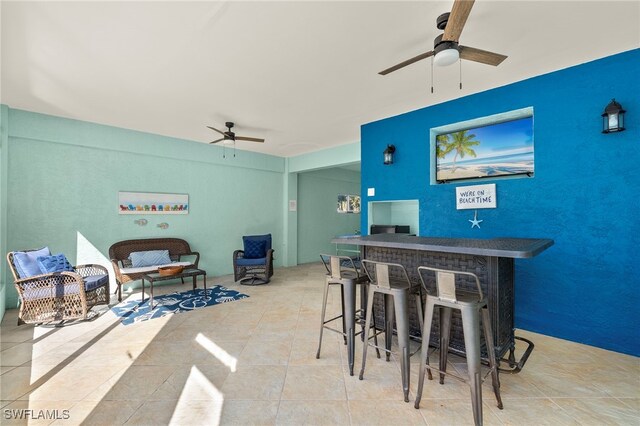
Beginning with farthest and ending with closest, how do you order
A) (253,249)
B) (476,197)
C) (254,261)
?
(253,249)
(254,261)
(476,197)

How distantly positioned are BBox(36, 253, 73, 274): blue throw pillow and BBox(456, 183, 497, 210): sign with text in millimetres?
5582

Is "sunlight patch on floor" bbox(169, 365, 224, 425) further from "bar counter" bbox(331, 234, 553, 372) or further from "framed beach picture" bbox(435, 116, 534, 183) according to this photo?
"framed beach picture" bbox(435, 116, 534, 183)

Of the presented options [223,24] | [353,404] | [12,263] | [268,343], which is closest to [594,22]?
[223,24]

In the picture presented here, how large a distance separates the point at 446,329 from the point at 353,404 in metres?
0.92

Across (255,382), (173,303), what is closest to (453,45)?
(255,382)

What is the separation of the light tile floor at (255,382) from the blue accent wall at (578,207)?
1.08 ft

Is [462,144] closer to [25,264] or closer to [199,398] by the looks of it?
[199,398]

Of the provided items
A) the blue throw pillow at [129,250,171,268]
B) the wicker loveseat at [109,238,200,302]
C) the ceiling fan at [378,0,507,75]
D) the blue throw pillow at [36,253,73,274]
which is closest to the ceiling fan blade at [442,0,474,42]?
the ceiling fan at [378,0,507,75]

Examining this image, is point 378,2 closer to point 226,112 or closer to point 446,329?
point 446,329

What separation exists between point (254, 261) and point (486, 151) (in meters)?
4.55

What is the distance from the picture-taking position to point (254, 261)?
230 inches

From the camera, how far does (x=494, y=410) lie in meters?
1.99

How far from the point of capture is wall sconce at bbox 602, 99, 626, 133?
2.81 m

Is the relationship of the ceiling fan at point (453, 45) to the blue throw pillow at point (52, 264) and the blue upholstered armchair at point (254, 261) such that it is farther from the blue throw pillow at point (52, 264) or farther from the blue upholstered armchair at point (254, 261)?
the blue throw pillow at point (52, 264)
